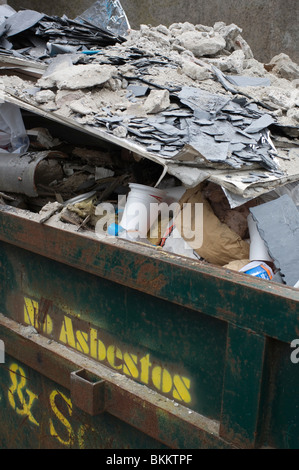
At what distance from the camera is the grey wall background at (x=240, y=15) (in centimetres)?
511

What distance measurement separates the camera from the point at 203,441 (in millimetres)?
1455

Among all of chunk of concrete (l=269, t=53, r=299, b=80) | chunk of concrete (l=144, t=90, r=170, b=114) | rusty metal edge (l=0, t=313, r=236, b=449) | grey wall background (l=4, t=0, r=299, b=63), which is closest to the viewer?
rusty metal edge (l=0, t=313, r=236, b=449)

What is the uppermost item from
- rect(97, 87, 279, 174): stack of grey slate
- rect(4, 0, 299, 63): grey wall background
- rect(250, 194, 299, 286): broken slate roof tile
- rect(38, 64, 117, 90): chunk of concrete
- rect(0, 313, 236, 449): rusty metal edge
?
rect(4, 0, 299, 63): grey wall background

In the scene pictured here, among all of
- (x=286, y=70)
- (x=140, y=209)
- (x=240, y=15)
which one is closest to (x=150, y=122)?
(x=140, y=209)

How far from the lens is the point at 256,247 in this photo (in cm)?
180

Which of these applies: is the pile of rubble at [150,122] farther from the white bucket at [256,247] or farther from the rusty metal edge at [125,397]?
the rusty metal edge at [125,397]

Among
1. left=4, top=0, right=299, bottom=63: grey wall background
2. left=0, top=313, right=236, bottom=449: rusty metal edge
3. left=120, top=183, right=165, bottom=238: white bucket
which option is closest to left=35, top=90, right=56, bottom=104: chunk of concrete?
left=120, top=183, right=165, bottom=238: white bucket

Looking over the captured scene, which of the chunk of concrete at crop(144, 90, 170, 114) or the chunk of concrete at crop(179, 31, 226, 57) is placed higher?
the chunk of concrete at crop(179, 31, 226, 57)

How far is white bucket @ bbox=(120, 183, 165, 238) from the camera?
2055mm

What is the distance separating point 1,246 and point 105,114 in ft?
2.52

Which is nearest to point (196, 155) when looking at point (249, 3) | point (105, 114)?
point (105, 114)

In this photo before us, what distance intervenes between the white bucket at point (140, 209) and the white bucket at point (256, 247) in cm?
45

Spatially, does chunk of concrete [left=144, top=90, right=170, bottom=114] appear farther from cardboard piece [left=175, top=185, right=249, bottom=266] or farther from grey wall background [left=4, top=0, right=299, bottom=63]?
grey wall background [left=4, top=0, right=299, bottom=63]

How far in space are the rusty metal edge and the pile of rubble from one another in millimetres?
519
